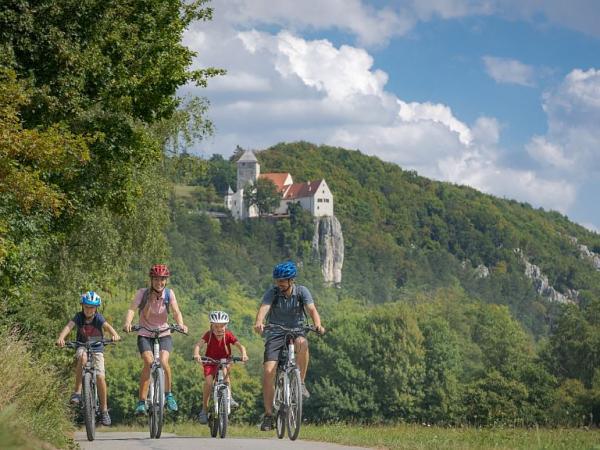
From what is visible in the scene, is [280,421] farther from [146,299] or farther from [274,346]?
[146,299]

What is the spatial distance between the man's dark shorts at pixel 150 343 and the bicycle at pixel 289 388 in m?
1.35

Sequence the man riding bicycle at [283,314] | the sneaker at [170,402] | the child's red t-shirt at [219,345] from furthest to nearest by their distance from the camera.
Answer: the child's red t-shirt at [219,345] → the sneaker at [170,402] → the man riding bicycle at [283,314]

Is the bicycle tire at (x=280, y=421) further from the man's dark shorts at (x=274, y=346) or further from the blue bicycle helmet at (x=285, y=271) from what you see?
the blue bicycle helmet at (x=285, y=271)

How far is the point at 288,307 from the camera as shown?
38.0 feet

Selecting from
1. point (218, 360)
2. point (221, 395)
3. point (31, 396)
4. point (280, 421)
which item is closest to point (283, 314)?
point (280, 421)

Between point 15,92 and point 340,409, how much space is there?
74.4m

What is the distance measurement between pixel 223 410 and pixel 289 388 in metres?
2.09

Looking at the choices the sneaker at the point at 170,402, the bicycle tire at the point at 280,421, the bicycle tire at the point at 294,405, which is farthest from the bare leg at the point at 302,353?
the sneaker at the point at 170,402

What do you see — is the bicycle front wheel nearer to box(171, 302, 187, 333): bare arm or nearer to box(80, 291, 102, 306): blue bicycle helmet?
box(171, 302, 187, 333): bare arm

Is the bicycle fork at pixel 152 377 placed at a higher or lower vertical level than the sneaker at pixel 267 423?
higher

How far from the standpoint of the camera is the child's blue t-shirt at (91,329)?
12711mm

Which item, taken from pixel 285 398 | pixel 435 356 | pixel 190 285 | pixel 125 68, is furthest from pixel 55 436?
pixel 190 285

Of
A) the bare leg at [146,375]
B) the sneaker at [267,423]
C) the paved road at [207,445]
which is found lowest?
the paved road at [207,445]

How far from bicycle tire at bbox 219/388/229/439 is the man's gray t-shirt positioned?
2.04 metres
